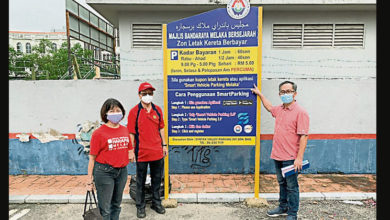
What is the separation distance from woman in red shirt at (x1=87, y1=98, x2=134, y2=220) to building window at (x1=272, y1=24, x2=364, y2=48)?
569 centimetres

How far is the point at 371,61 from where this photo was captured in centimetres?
695

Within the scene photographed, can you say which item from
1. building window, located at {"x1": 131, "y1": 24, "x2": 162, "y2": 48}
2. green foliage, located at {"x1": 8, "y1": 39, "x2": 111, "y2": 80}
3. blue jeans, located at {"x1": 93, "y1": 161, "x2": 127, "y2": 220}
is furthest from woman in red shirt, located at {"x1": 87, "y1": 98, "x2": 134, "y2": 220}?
building window, located at {"x1": 131, "y1": 24, "x2": 162, "y2": 48}

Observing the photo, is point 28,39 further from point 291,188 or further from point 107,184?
point 291,188

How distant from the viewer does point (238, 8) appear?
3.83m

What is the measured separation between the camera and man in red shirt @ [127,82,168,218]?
11.6 feet

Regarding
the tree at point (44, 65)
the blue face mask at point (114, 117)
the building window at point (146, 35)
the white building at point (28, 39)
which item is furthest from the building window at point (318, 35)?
the white building at point (28, 39)

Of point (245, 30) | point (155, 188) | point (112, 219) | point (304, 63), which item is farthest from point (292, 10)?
point (112, 219)

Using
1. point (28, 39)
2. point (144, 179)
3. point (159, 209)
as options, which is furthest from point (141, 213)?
point (28, 39)

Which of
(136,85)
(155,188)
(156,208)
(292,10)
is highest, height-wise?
(292,10)

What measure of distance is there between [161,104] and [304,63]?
4.38 meters

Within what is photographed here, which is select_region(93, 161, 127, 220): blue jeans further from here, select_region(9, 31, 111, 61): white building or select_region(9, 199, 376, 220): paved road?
select_region(9, 31, 111, 61): white building

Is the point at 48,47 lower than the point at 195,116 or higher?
higher

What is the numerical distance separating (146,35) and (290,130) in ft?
16.9

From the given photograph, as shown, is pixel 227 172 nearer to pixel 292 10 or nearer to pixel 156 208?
pixel 156 208
